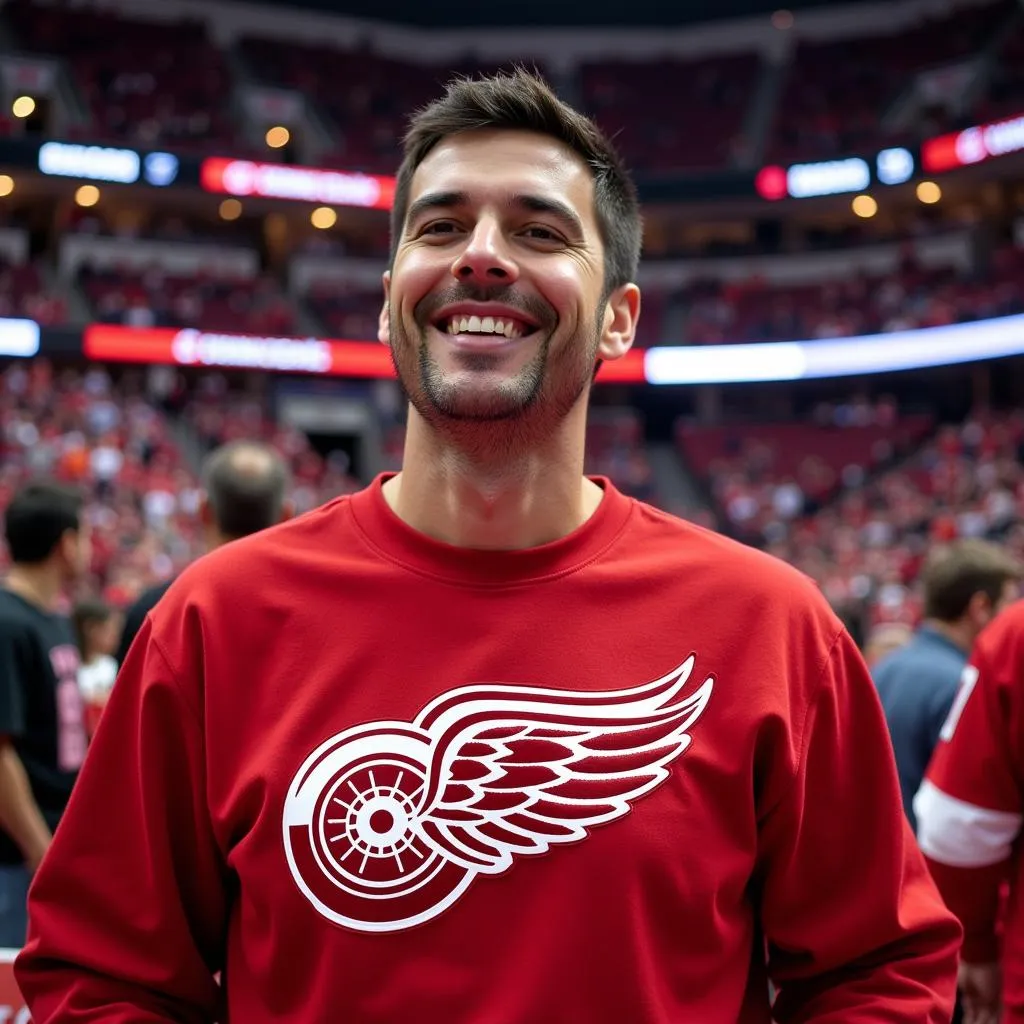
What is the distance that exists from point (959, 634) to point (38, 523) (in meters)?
2.80

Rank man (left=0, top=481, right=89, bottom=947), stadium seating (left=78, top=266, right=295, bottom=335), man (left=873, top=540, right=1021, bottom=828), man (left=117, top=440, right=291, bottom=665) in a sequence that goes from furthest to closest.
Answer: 1. stadium seating (left=78, top=266, right=295, bottom=335)
2. man (left=873, top=540, right=1021, bottom=828)
3. man (left=117, top=440, right=291, bottom=665)
4. man (left=0, top=481, right=89, bottom=947)

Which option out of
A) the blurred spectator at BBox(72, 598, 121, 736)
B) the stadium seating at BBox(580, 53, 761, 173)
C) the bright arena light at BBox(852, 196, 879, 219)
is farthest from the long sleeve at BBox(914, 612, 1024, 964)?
the stadium seating at BBox(580, 53, 761, 173)

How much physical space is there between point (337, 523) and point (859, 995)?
3.05 feet

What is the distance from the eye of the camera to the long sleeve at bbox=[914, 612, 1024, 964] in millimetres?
2713

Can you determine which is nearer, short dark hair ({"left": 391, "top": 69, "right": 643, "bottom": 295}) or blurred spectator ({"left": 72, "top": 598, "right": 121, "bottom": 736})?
short dark hair ({"left": 391, "top": 69, "right": 643, "bottom": 295})

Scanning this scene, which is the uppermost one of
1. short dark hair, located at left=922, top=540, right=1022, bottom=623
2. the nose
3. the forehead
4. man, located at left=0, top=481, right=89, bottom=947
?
the forehead

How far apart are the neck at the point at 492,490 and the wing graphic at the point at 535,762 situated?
24cm

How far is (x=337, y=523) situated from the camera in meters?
1.84

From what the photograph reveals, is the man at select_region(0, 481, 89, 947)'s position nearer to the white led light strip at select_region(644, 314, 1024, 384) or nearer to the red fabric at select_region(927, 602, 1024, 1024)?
the red fabric at select_region(927, 602, 1024, 1024)

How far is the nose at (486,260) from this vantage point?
1724 millimetres

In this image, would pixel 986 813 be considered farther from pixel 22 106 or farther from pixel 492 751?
pixel 22 106

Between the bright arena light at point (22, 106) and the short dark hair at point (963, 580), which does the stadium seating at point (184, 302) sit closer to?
the bright arena light at point (22, 106)

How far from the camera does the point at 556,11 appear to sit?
97.3 feet

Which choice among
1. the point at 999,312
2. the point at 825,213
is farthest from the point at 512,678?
the point at 825,213
